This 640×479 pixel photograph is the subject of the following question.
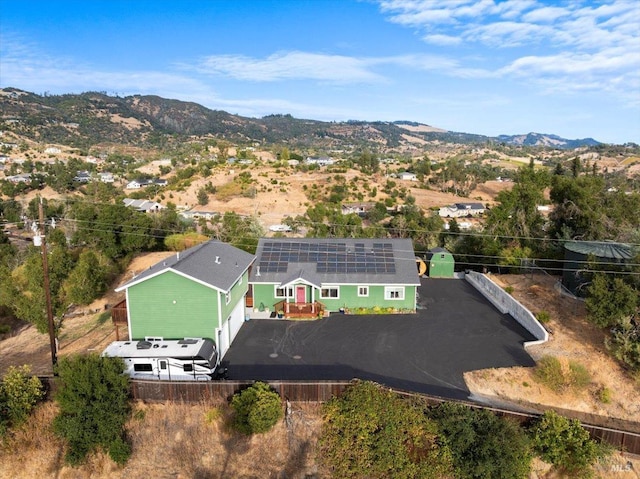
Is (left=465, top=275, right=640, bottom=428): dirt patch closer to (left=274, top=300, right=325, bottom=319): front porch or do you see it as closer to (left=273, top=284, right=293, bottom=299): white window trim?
(left=274, top=300, right=325, bottom=319): front porch

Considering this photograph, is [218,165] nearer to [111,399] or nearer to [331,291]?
[331,291]

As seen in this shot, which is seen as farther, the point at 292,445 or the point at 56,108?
the point at 56,108

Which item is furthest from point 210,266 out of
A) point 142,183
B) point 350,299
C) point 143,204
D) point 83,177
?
point 83,177

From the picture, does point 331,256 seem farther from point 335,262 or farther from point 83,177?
point 83,177

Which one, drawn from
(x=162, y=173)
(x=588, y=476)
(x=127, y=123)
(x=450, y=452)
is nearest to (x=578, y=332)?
(x=588, y=476)

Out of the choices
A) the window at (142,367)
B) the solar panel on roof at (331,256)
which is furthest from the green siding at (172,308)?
the solar panel on roof at (331,256)

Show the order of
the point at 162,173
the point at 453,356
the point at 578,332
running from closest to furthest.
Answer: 1. the point at 453,356
2. the point at 578,332
3. the point at 162,173

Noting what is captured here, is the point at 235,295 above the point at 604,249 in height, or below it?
below
